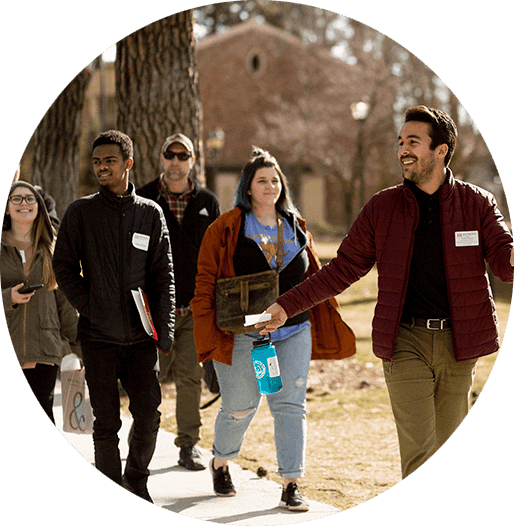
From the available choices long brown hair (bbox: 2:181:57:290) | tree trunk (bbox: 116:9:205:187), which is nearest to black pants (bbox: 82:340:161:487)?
long brown hair (bbox: 2:181:57:290)

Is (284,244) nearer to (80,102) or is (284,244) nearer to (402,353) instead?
(402,353)

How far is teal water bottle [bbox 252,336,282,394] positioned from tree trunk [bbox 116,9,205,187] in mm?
3327

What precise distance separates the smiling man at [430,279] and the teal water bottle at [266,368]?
0.56 m

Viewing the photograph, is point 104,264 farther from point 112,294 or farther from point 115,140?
point 115,140

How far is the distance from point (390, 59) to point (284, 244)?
2099 cm

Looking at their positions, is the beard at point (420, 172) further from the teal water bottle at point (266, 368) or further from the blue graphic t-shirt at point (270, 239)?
the teal water bottle at point (266, 368)

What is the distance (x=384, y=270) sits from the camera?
11.0 ft

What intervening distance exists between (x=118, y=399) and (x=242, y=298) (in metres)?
0.86

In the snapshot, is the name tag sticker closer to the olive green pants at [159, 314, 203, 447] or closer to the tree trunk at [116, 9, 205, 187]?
the olive green pants at [159, 314, 203, 447]

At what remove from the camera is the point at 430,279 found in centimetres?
332

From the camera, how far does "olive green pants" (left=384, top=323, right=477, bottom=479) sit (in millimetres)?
3320

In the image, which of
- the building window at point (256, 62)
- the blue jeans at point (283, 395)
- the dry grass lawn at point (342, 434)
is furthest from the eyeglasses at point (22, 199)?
the building window at point (256, 62)

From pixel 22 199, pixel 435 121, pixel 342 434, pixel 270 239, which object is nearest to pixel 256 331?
pixel 270 239

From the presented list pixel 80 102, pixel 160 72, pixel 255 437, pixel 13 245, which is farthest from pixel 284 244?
pixel 80 102
